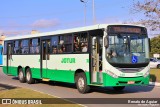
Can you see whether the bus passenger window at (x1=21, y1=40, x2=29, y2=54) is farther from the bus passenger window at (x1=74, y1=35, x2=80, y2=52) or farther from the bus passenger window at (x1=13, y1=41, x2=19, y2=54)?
the bus passenger window at (x1=74, y1=35, x2=80, y2=52)

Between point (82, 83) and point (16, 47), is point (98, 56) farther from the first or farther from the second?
point (16, 47)

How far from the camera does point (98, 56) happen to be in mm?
15820

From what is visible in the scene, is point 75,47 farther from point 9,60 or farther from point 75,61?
point 9,60

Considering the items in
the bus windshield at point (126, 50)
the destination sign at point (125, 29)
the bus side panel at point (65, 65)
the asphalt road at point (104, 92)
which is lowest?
the asphalt road at point (104, 92)

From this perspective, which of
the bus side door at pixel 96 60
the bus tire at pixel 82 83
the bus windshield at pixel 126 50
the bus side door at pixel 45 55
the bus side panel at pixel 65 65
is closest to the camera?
the bus windshield at pixel 126 50

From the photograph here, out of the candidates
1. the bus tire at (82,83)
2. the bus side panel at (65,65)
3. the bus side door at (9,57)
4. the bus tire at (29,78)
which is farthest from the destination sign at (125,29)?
the bus side door at (9,57)

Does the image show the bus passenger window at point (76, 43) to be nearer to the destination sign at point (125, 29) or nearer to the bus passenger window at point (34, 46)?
the destination sign at point (125, 29)

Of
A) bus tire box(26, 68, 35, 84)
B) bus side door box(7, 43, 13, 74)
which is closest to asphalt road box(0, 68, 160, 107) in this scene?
bus tire box(26, 68, 35, 84)

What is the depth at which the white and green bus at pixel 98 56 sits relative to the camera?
15219 millimetres

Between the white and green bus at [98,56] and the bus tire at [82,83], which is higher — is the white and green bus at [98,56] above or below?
above

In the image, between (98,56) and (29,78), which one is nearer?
(98,56)

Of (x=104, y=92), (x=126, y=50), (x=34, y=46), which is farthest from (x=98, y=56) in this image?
(x=34, y=46)

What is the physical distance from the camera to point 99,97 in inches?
592

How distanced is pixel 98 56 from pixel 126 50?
1.25m
